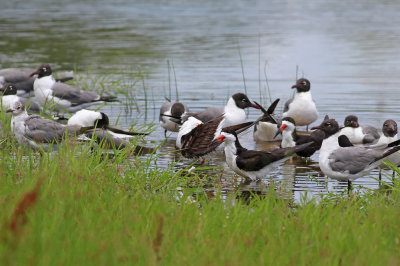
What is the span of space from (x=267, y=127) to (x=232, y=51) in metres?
12.3

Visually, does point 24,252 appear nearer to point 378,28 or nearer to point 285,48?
point 285,48

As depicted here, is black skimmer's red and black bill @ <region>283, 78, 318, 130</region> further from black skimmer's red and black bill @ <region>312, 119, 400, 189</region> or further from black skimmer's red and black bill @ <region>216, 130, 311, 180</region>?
black skimmer's red and black bill @ <region>312, 119, 400, 189</region>

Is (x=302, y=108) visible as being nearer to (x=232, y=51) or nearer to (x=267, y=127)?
(x=267, y=127)

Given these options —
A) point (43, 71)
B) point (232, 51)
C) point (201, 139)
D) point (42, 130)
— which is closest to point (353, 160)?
point (201, 139)

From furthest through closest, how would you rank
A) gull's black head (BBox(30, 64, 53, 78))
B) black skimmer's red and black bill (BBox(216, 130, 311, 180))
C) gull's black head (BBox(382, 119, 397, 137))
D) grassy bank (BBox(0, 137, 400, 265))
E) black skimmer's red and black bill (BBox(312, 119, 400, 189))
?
gull's black head (BBox(30, 64, 53, 78))
gull's black head (BBox(382, 119, 397, 137))
black skimmer's red and black bill (BBox(216, 130, 311, 180))
black skimmer's red and black bill (BBox(312, 119, 400, 189))
grassy bank (BBox(0, 137, 400, 265))

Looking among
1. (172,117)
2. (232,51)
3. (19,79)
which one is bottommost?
(172,117)

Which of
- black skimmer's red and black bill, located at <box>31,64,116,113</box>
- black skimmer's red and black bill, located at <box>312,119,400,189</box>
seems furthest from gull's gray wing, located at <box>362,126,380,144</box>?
black skimmer's red and black bill, located at <box>31,64,116,113</box>

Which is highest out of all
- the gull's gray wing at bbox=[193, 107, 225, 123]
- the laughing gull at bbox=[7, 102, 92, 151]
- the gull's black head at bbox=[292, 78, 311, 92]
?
the gull's black head at bbox=[292, 78, 311, 92]

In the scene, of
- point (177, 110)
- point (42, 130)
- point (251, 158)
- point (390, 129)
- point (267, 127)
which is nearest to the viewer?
point (251, 158)

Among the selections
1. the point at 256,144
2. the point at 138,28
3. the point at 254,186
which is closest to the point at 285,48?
the point at 138,28

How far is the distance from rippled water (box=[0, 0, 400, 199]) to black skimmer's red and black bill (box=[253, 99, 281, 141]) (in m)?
0.33

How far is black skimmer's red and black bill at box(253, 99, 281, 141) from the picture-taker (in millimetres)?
11867

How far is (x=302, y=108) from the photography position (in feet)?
41.2

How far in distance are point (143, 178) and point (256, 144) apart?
455 centimetres
